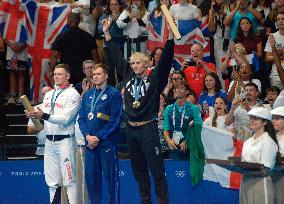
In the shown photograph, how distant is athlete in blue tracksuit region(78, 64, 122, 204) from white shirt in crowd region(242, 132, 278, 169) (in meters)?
2.81

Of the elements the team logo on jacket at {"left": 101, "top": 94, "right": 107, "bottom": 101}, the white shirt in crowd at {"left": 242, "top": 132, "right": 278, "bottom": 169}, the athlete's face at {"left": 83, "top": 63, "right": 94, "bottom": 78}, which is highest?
the athlete's face at {"left": 83, "top": 63, "right": 94, "bottom": 78}

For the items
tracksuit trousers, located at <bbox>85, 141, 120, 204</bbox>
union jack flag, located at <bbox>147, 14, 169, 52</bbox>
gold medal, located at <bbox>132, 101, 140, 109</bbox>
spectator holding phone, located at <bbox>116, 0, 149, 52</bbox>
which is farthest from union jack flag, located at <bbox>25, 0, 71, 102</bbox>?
gold medal, located at <bbox>132, 101, 140, 109</bbox>

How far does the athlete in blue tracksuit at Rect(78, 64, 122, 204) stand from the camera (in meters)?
15.7

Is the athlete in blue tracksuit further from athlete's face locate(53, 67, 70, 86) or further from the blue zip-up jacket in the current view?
athlete's face locate(53, 67, 70, 86)

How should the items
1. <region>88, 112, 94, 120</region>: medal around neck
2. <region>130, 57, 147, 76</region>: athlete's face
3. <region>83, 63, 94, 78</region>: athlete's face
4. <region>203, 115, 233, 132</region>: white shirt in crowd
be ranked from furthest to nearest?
<region>83, 63, 94, 78</region>: athlete's face < <region>203, 115, 233, 132</region>: white shirt in crowd < <region>88, 112, 94, 120</region>: medal around neck < <region>130, 57, 147, 76</region>: athlete's face

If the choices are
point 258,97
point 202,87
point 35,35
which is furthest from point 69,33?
point 258,97

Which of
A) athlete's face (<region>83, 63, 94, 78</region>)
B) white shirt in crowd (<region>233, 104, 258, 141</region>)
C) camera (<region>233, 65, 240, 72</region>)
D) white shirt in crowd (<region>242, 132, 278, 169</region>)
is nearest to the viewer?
white shirt in crowd (<region>242, 132, 278, 169</region>)

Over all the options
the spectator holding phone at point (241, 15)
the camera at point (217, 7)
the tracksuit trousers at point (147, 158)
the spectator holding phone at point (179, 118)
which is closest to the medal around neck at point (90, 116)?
the tracksuit trousers at point (147, 158)

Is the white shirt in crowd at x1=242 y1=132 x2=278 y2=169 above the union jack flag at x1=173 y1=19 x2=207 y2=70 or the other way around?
the other way around

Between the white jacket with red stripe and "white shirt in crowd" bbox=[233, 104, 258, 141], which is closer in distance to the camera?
the white jacket with red stripe

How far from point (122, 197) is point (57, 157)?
1.96 meters

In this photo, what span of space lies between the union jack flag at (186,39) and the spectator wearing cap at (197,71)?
114 cm

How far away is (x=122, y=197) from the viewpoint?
17.7 m

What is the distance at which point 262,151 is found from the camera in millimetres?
13242
